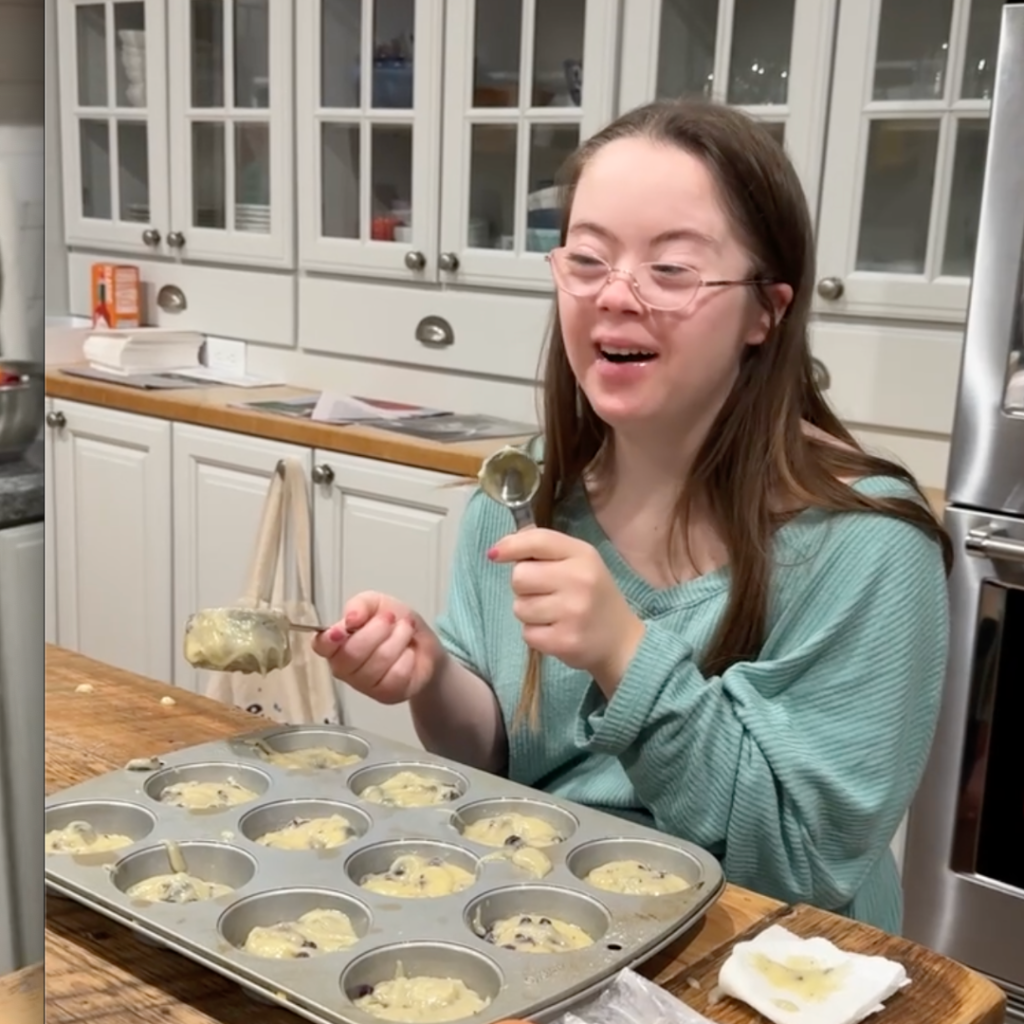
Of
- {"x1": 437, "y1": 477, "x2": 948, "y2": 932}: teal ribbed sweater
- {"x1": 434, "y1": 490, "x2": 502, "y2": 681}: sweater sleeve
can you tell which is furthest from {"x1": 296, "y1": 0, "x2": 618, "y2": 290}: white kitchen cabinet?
{"x1": 437, "y1": 477, "x2": 948, "y2": 932}: teal ribbed sweater

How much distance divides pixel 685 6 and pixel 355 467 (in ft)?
3.09

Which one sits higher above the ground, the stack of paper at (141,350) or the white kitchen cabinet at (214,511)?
the stack of paper at (141,350)

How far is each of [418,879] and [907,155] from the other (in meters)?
1.52

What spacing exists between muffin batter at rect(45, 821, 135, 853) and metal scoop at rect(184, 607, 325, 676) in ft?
0.64

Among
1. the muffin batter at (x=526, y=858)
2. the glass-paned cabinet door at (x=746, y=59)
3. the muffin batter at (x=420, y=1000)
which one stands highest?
the glass-paned cabinet door at (x=746, y=59)

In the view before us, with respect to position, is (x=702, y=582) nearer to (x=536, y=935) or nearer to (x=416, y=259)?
(x=536, y=935)

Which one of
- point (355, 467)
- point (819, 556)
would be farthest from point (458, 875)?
point (355, 467)

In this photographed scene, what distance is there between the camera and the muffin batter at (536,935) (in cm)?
67

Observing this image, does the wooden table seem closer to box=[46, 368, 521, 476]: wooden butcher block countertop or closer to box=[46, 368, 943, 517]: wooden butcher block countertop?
box=[46, 368, 943, 517]: wooden butcher block countertop

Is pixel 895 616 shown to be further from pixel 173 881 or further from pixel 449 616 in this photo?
pixel 173 881

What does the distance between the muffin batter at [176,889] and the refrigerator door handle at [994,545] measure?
3.90 ft

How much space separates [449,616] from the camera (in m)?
1.17

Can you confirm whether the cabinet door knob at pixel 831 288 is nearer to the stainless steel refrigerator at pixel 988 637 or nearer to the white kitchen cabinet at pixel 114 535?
the stainless steel refrigerator at pixel 988 637

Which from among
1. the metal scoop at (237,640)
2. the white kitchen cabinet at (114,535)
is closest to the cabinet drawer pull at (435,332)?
the white kitchen cabinet at (114,535)
